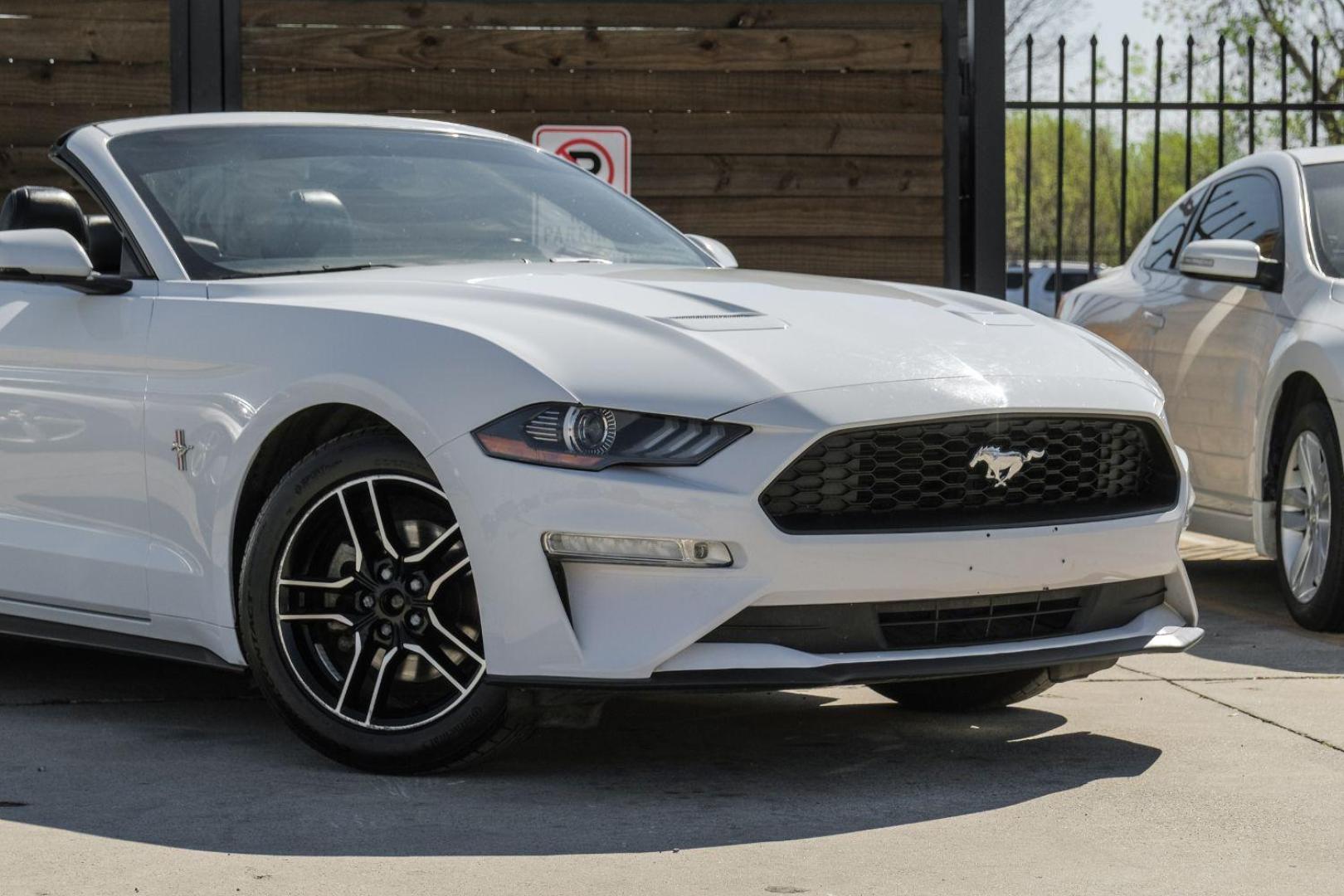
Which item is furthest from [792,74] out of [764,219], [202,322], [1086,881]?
[1086,881]

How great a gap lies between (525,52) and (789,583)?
692cm

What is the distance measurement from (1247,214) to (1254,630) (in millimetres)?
1737

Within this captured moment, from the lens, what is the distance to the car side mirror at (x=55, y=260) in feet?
16.9

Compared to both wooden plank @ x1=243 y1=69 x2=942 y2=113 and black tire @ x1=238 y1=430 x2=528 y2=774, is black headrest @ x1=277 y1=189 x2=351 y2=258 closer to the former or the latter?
black tire @ x1=238 y1=430 x2=528 y2=774

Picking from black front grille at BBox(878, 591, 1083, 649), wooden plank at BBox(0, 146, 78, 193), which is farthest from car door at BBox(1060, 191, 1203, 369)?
wooden plank at BBox(0, 146, 78, 193)

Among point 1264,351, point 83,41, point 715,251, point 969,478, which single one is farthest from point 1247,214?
point 83,41

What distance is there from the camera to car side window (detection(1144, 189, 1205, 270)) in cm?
843

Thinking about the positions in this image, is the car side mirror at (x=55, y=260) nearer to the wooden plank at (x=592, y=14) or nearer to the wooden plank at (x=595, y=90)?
the wooden plank at (x=595, y=90)

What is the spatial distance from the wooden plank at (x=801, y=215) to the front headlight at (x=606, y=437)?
660 centimetres

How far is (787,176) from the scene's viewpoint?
1080cm

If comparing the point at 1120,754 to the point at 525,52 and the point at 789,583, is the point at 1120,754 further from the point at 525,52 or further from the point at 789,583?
the point at 525,52

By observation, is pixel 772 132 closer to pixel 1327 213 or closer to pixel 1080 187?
pixel 1327 213

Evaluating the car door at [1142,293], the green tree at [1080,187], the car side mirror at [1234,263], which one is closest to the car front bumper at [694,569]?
the car side mirror at [1234,263]

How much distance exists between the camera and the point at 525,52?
1064cm
